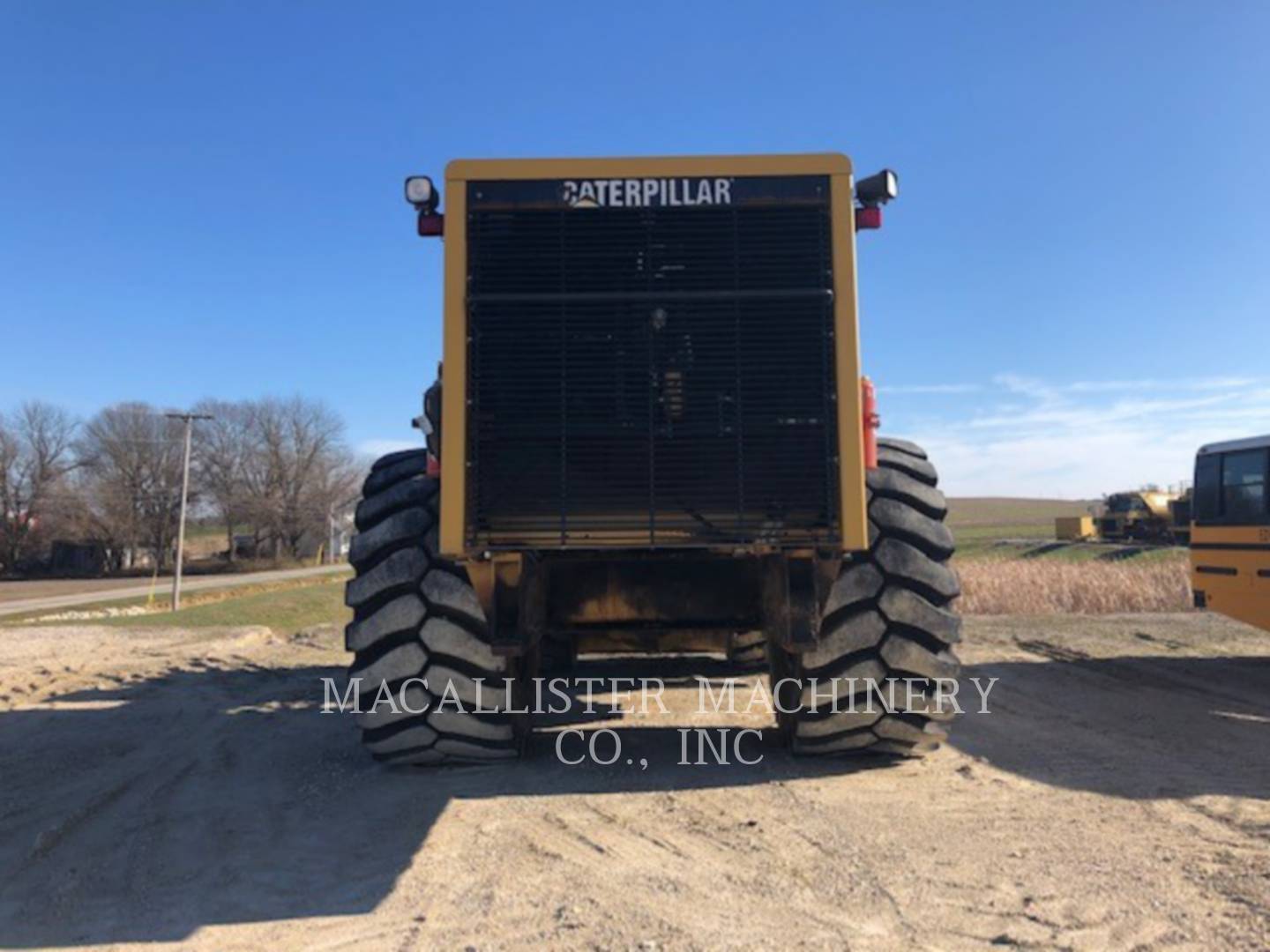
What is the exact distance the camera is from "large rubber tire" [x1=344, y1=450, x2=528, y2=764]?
4832 mm

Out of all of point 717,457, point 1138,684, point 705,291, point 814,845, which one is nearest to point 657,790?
point 814,845

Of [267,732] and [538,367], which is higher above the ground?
[538,367]

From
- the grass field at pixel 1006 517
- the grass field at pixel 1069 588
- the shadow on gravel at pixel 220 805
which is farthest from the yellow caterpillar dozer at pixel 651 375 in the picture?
the grass field at pixel 1006 517

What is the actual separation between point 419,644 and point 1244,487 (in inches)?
358

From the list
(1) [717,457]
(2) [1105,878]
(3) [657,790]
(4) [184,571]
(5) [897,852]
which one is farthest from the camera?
(4) [184,571]

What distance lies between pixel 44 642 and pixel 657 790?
520 inches

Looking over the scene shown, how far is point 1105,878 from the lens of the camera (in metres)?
3.52

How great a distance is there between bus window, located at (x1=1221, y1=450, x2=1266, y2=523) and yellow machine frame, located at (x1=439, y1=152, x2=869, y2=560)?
7302 mm

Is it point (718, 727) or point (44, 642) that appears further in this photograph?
point (44, 642)

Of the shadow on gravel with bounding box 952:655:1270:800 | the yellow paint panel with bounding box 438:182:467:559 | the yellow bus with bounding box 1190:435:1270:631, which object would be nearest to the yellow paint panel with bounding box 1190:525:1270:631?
the yellow bus with bounding box 1190:435:1270:631

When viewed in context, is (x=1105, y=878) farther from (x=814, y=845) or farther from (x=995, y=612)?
(x=995, y=612)

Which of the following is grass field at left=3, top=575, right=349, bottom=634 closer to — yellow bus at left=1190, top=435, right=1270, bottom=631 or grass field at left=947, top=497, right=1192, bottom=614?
grass field at left=947, top=497, right=1192, bottom=614

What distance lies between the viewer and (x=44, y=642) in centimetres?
1384

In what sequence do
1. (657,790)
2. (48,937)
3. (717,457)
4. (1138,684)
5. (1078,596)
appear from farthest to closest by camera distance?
1. (1078,596)
2. (1138,684)
3. (657,790)
4. (717,457)
5. (48,937)
